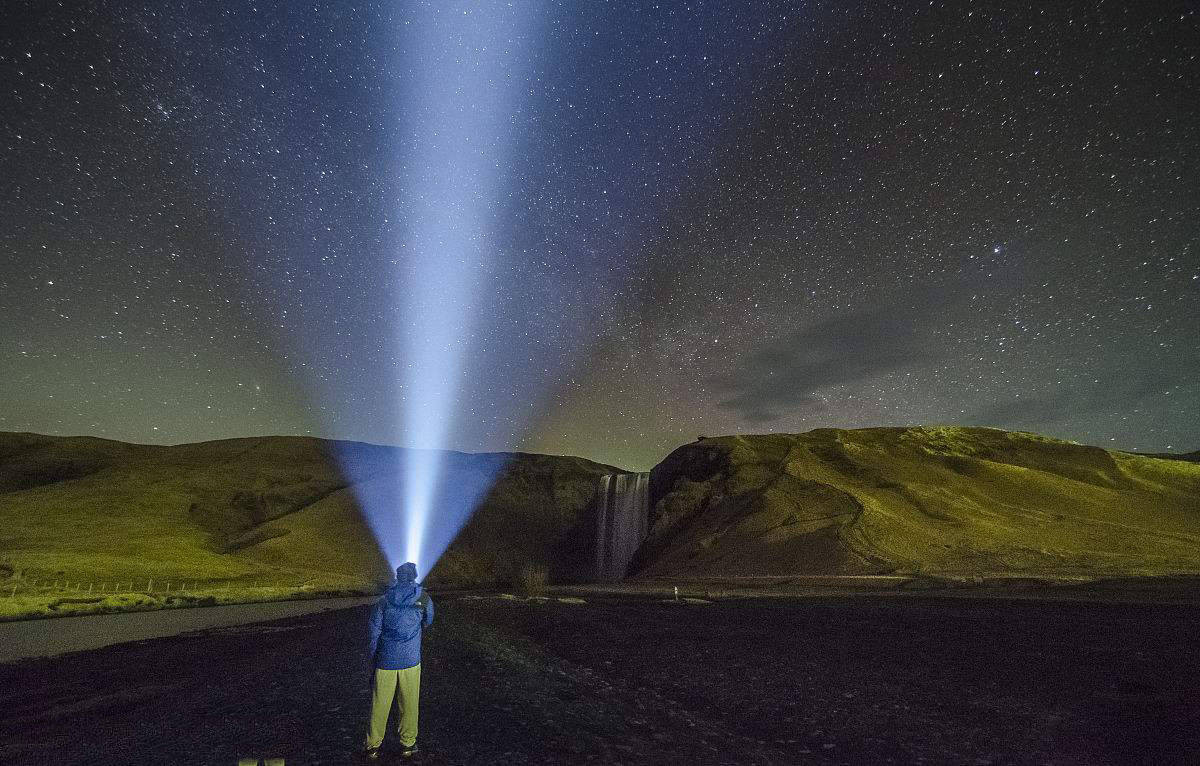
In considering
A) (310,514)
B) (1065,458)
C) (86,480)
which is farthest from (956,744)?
(86,480)

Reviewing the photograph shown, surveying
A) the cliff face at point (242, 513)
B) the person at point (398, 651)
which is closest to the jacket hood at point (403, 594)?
the person at point (398, 651)

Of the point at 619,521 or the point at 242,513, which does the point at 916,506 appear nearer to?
the point at 619,521

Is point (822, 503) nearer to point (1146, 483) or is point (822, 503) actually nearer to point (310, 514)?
point (1146, 483)

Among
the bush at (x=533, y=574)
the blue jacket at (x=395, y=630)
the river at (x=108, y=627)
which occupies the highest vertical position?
the blue jacket at (x=395, y=630)

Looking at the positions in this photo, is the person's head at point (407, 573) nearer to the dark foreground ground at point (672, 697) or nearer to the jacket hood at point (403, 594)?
the jacket hood at point (403, 594)

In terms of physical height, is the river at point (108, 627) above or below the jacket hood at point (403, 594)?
below

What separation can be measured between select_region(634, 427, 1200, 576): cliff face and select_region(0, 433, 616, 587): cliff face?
2276cm

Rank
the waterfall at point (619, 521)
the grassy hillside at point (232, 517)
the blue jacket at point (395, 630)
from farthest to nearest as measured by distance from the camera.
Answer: the waterfall at point (619, 521) → the grassy hillside at point (232, 517) → the blue jacket at point (395, 630)

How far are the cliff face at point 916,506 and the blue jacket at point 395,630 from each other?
49.4 metres

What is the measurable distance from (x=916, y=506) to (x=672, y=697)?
64.4 m

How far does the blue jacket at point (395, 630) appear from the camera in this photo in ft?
22.2

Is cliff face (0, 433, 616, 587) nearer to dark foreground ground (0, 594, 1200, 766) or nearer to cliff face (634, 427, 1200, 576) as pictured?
cliff face (634, 427, 1200, 576)

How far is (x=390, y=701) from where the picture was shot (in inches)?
277

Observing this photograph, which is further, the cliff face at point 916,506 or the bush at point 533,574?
the bush at point 533,574
